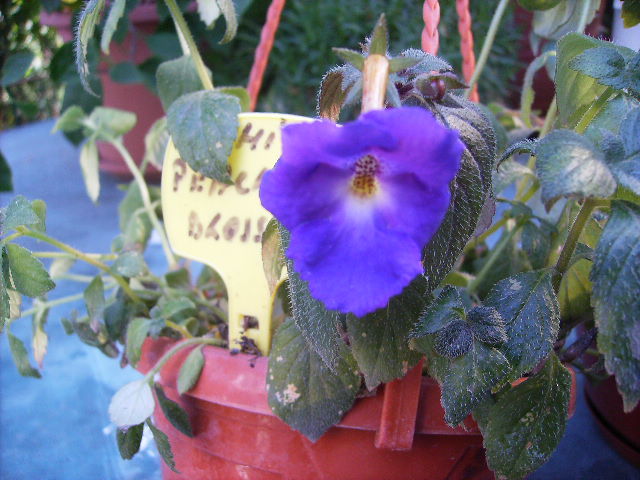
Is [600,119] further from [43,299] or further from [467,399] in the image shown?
[43,299]

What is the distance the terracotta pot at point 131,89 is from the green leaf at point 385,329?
3.43ft

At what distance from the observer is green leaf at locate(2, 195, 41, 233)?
14.6 inches

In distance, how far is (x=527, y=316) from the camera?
12.9 inches

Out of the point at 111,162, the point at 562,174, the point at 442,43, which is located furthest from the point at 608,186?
the point at 111,162

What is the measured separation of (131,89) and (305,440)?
1.08 meters

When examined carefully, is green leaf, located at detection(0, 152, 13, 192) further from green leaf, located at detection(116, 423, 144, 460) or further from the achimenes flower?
the achimenes flower

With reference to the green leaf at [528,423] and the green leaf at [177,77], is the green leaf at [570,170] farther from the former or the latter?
the green leaf at [177,77]

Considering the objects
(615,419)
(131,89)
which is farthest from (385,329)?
(131,89)

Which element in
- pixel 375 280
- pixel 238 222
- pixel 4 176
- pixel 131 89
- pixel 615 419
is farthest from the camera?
pixel 131 89

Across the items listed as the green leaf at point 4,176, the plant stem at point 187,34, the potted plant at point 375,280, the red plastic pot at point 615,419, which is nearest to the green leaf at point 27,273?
the potted plant at point 375,280

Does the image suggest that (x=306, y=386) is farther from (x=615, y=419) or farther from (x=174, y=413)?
(x=615, y=419)

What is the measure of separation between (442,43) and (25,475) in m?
0.97

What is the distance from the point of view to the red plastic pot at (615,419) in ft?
1.86

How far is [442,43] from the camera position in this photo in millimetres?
1146
